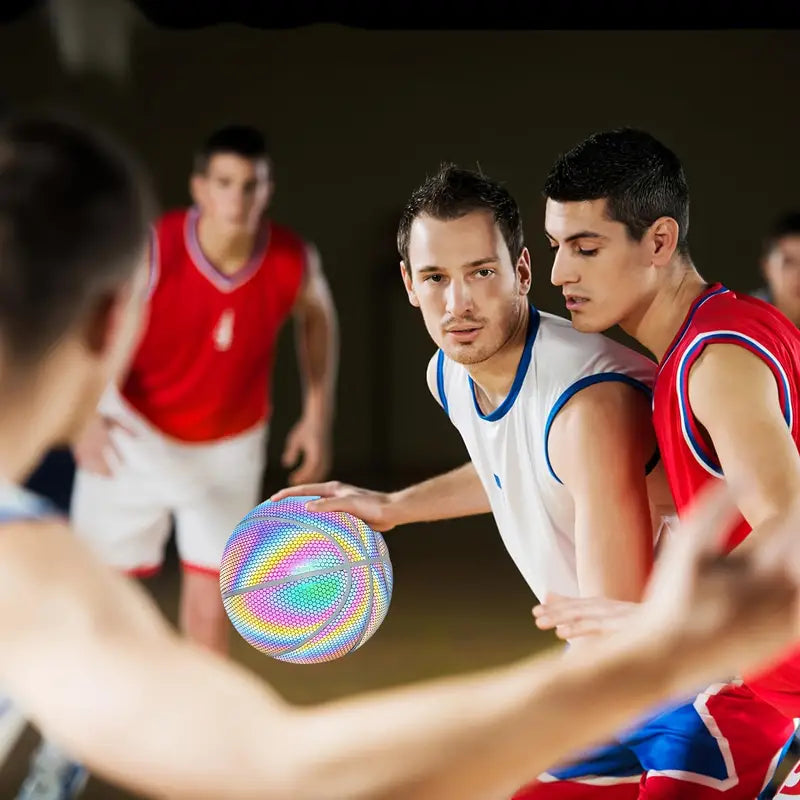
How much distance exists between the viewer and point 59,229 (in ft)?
3.85

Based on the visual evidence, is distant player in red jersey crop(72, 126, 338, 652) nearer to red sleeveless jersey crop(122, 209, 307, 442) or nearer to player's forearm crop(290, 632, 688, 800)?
red sleeveless jersey crop(122, 209, 307, 442)

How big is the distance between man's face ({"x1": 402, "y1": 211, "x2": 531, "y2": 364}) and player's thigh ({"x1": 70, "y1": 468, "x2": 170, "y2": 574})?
260 centimetres

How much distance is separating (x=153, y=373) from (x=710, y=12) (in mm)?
6868

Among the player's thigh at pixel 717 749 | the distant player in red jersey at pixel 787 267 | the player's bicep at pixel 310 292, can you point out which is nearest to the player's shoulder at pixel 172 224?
the player's bicep at pixel 310 292

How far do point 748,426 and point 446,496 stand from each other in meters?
1.09

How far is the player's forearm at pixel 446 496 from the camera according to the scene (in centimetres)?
292

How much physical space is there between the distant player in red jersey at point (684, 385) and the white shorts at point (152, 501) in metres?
2.73

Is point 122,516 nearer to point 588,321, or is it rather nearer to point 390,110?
point 588,321

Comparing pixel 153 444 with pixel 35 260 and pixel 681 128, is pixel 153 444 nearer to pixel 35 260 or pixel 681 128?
pixel 35 260

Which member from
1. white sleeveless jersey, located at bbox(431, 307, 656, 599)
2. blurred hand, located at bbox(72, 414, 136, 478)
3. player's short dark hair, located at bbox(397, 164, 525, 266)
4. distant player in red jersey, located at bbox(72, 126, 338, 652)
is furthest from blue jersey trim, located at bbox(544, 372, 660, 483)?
blurred hand, located at bbox(72, 414, 136, 478)

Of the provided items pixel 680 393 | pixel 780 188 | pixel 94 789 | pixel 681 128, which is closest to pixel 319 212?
pixel 681 128

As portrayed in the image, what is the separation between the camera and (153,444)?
517 centimetres

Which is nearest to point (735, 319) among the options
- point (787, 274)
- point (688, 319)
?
point (688, 319)

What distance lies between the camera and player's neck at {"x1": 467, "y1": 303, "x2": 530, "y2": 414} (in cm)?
266
